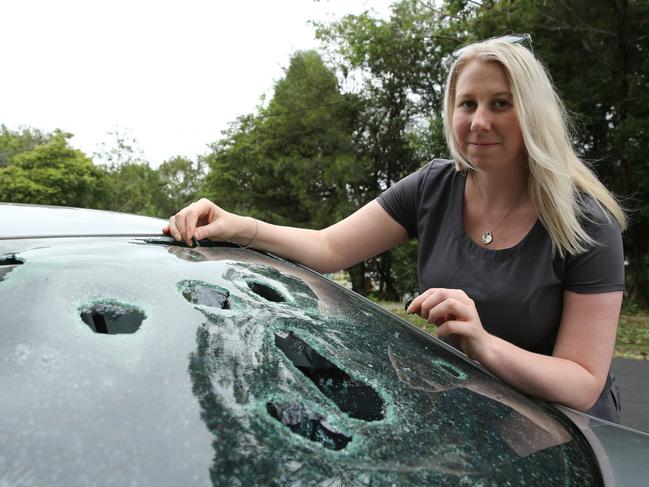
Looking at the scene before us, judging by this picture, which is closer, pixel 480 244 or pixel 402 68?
pixel 480 244

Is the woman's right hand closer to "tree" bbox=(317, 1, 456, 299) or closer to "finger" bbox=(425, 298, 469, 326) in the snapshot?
"finger" bbox=(425, 298, 469, 326)

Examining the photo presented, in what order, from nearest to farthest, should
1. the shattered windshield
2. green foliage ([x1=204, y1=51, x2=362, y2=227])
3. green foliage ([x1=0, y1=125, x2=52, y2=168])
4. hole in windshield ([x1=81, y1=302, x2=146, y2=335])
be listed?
the shattered windshield, hole in windshield ([x1=81, y1=302, x2=146, y2=335]), green foliage ([x1=204, y1=51, x2=362, y2=227]), green foliage ([x1=0, y1=125, x2=52, y2=168])

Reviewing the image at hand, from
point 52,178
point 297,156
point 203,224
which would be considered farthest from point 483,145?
point 52,178

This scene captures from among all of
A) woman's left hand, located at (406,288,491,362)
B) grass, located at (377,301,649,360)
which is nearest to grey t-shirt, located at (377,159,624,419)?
woman's left hand, located at (406,288,491,362)

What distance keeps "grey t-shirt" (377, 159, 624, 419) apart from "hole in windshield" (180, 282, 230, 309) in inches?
32.3

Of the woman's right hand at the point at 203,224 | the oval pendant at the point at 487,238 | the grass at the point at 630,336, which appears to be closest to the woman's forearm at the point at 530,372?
the oval pendant at the point at 487,238

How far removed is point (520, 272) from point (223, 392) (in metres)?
1.02

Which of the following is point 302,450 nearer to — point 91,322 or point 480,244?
point 91,322

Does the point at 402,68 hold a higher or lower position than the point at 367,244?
higher

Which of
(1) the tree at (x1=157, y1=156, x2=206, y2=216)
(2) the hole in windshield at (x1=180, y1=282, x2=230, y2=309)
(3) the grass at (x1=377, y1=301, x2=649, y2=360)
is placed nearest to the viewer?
(2) the hole in windshield at (x1=180, y1=282, x2=230, y2=309)

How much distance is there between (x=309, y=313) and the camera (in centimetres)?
111

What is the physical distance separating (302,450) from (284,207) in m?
22.1

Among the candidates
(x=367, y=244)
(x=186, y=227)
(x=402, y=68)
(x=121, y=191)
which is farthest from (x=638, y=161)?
(x=121, y=191)

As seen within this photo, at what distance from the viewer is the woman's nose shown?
1.57 m
